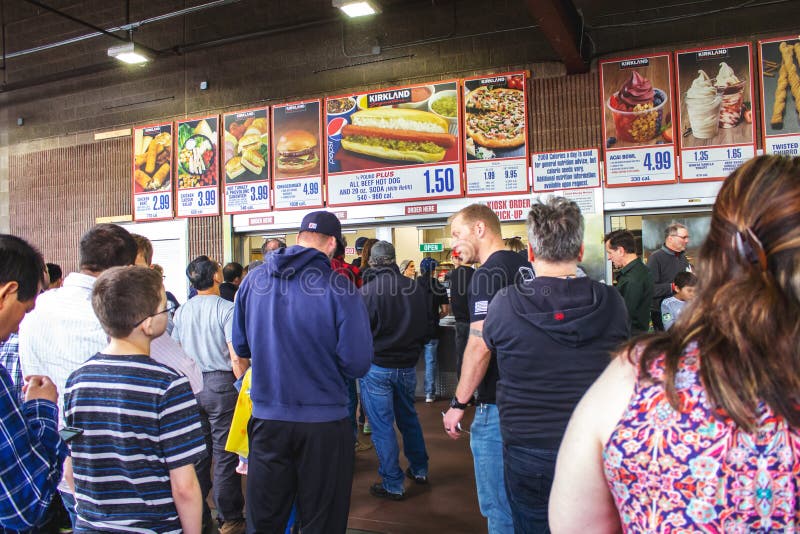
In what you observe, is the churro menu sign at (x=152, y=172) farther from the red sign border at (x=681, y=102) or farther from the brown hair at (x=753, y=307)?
the brown hair at (x=753, y=307)

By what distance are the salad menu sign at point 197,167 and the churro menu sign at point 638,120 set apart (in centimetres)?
518

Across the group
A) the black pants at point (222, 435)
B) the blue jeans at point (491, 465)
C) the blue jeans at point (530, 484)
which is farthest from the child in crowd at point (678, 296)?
the black pants at point (222, 435)

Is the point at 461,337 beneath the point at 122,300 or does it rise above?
beneath

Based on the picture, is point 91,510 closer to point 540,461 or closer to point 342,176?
point 540,461

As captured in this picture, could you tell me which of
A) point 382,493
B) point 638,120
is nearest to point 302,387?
point 382,493

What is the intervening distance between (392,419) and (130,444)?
254 centimetres

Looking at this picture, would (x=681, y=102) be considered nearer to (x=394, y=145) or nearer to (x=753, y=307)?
(x=394, y=145)

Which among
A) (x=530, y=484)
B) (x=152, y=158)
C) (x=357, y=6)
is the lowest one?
(x=530, y=484)

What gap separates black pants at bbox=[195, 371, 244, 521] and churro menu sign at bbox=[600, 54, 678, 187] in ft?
14.9

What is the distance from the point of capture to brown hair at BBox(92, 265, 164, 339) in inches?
68.2

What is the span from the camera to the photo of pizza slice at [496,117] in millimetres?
6359

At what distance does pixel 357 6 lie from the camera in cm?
556

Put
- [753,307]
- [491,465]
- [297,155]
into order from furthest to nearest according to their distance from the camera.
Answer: [297,155] < [491,465] < [753,307]

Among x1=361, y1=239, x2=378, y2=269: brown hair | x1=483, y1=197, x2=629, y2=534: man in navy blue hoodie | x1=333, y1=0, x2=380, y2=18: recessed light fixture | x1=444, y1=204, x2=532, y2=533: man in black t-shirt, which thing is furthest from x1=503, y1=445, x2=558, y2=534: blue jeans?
x1=333, y1=0, x2=380, y2=18: recessed light fixture
